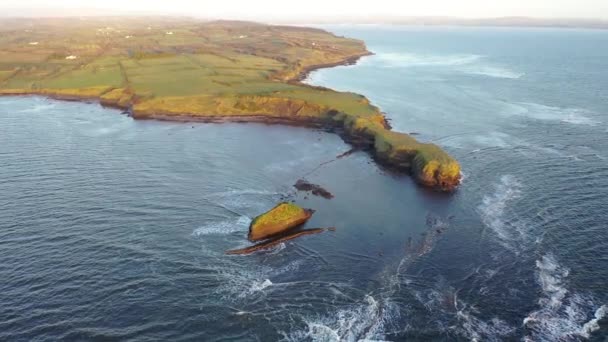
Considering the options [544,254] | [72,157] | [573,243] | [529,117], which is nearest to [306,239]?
[544,254]

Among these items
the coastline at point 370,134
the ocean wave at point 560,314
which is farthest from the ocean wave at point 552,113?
the ocean wave at point 560,314

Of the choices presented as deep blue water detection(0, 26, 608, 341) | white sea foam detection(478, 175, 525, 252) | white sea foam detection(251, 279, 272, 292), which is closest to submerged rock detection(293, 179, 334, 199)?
deep blue water detection(0, 26, 608, 341)

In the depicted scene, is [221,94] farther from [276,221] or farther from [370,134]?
[276,221]

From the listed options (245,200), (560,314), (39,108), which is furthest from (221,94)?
(560,314)

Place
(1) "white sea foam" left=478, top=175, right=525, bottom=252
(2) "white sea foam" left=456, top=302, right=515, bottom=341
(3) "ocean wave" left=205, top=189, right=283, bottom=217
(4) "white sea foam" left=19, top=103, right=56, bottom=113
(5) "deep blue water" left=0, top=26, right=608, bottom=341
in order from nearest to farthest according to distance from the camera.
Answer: (2) "white sea foam" left=456, top=302, right=515, bottom=341 → (5) "deep blue water" left=0, top=26, right=608, bottom=341 → (1) "white sea foam" left=478, top=175, right=525, bottom=252 → (3) "ocean wave" left=205, top=189, right=283, bottom=217 → (4) "white sea foam" left=19, top=103, right=56, bottom=113

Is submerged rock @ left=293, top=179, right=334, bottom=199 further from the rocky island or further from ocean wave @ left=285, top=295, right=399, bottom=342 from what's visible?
ocean wave @ left=285, top=295, right=399, bottom=342

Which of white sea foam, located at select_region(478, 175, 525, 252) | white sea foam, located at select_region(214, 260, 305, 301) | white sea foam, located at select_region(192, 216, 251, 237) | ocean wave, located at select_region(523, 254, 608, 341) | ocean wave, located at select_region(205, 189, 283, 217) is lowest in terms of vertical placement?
white sea foam, located at select_region(214, 260, 305, 301)

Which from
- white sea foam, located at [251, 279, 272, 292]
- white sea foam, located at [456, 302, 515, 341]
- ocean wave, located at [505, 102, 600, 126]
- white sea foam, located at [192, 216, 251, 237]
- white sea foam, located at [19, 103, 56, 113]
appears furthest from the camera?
white sea foam, located at [19, 103, 56, 113]
